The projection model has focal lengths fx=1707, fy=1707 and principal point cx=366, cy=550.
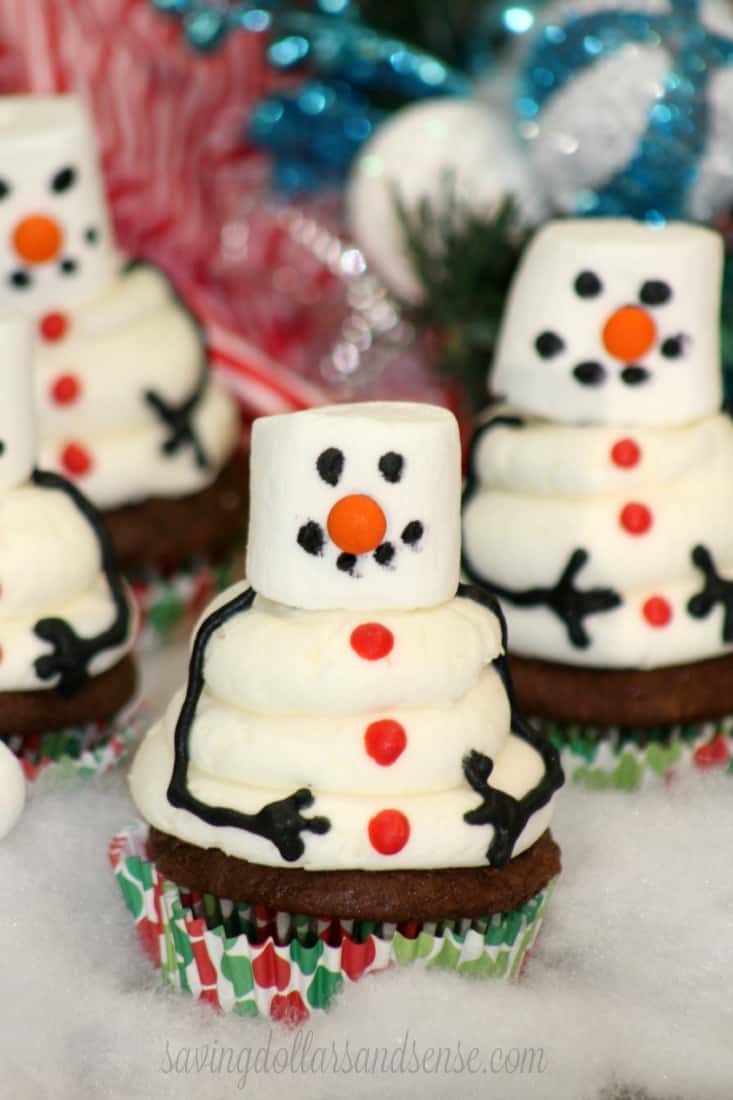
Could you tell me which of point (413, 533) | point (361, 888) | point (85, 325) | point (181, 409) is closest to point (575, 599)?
point (413, 533)

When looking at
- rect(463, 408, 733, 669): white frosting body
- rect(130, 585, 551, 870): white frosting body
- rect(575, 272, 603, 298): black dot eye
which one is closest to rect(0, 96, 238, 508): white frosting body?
rect(463, 408, 733, 669): white frosting body

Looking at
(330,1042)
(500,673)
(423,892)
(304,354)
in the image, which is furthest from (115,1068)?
(304,354)

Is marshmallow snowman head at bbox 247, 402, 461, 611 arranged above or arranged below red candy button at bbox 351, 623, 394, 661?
above

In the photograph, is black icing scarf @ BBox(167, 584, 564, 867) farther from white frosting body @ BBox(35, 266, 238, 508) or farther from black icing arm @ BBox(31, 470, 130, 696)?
white frosting body @ BBox(35, 266, 238, 508)

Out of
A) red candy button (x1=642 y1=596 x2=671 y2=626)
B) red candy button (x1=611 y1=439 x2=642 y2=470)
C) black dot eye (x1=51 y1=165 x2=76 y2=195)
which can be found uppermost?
black dot eye (x1=51 y1=165 x2=76 y2=195)

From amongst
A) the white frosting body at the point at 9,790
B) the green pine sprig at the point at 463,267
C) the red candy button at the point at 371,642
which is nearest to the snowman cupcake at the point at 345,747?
the red candy button at the point at 371,642

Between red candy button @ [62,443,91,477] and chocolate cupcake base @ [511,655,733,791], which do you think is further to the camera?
red candy button @ [62,443,91,477]

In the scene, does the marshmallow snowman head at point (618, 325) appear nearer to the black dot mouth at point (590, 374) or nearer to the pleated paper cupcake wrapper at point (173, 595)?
the black dot mouth at point (590, 374)
